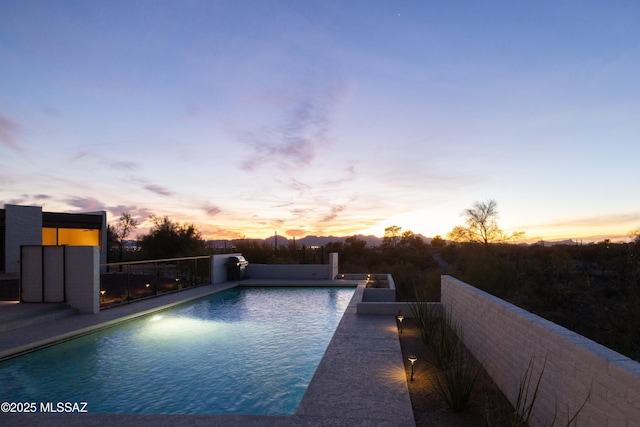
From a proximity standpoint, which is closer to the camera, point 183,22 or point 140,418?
point 140,418

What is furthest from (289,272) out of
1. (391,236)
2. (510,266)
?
(391,236)

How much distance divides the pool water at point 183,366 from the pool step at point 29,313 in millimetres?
1204

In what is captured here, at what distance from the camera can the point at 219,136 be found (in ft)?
42.9

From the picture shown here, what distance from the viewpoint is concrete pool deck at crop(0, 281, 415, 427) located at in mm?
3170

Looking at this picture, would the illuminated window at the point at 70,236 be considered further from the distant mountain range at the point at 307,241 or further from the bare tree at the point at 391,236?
the bare tree at the point at 391,236

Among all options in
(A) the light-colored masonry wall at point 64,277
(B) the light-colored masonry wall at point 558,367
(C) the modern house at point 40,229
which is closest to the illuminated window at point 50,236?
(C) the modern house at point 40,229

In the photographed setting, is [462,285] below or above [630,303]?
above

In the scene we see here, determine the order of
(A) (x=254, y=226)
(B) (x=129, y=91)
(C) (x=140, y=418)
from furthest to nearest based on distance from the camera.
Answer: (A) (x=254, y=226), (B) (x=129, y=91), (C) (x=140, y=418)

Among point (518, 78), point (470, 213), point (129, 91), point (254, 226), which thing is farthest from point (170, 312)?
point (470, 213)

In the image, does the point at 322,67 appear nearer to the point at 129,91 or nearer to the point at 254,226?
the point at 129,91

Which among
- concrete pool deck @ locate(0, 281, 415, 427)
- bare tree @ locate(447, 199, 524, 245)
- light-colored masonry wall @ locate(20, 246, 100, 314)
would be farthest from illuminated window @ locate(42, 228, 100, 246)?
bare tree @ locate(447, 199, 524, 245)

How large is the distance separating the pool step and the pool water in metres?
1.20

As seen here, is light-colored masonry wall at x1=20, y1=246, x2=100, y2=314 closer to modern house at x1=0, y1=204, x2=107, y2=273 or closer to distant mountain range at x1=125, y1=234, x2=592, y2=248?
modern house at x1=0, y1=204, x2=107, y2=273

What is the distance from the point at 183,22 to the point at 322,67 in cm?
362
